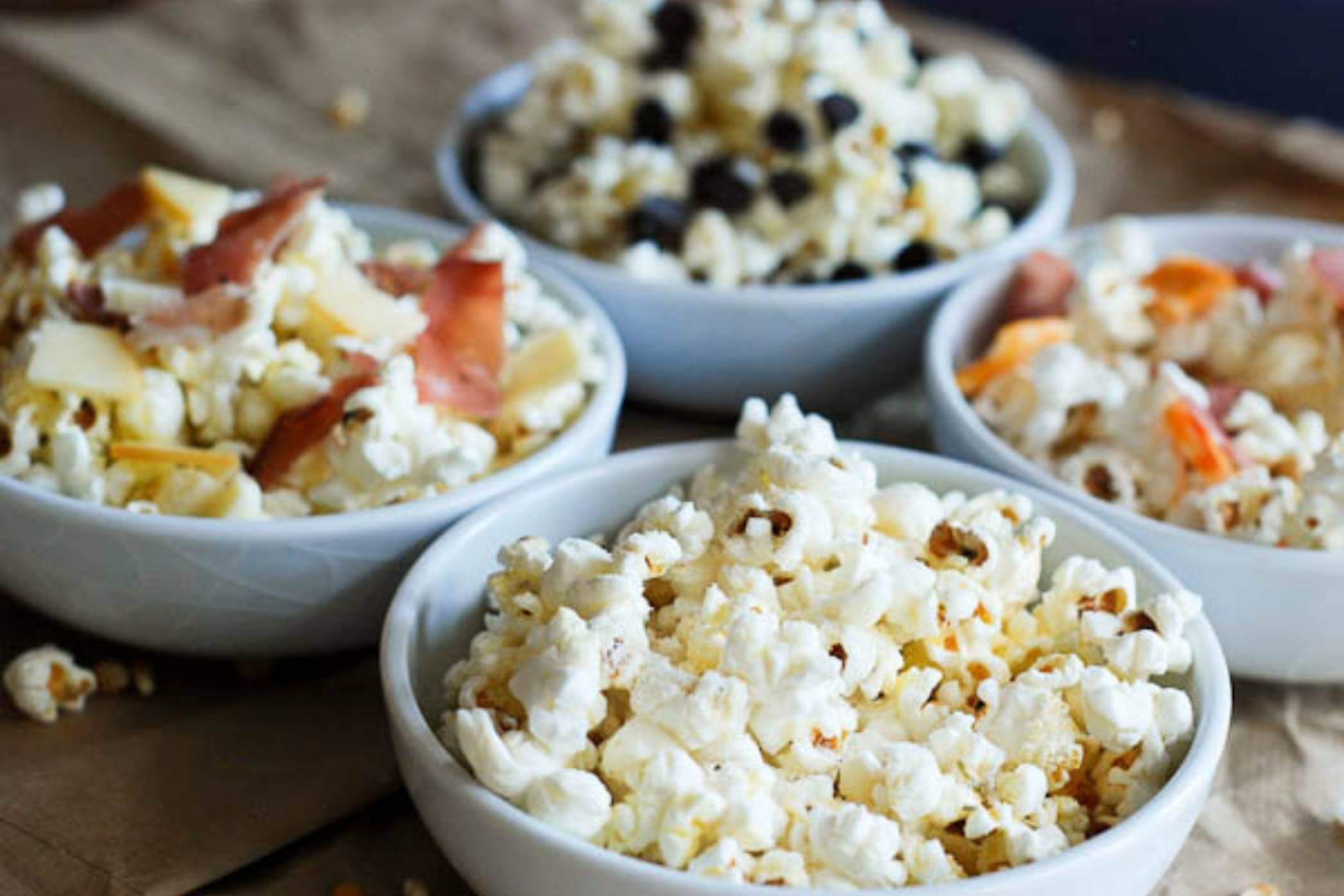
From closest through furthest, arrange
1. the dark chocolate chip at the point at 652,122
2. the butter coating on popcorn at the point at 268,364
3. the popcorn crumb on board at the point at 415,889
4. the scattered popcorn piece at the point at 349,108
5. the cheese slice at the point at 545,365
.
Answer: the popcorn crumb on board at the point at 415,889 < the butter coating on popcorn at the point at 268,364 < the cheese slice at the point at 545,365 < the dark chocolate chip at the point at 652,122 < the scattered popcorn piece at the point at 349,108

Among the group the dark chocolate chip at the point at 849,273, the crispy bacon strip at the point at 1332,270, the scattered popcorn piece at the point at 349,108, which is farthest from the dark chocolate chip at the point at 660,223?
the scattered popcorn piece at the point at 349,108

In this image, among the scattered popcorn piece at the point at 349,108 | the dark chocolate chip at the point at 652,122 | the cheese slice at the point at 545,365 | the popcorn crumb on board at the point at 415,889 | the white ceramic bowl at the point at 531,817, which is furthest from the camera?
the scattered popcorn piece at the point at 349,108

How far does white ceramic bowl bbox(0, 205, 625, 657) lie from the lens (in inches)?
43.1

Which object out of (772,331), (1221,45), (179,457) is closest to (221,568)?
(179,457)

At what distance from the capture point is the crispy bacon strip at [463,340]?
1205mm

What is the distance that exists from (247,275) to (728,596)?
0.43 metres

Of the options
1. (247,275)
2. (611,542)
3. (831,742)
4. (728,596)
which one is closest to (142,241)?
(247,275)

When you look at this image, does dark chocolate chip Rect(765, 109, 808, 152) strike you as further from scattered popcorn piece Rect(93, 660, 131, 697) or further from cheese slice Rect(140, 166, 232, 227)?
scattered popcorn piece Rect(93, 660, 131, 697)

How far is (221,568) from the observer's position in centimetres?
110

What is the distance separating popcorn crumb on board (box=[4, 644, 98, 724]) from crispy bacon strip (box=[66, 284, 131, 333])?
22 centimetres

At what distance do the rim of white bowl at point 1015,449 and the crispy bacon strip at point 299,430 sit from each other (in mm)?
415

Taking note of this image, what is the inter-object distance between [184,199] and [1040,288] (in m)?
0.66

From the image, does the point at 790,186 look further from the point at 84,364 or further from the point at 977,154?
the point at 84,364

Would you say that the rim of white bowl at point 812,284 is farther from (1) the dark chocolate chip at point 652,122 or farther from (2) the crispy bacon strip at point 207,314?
(2) the crispy bacon strip at point 207,314
